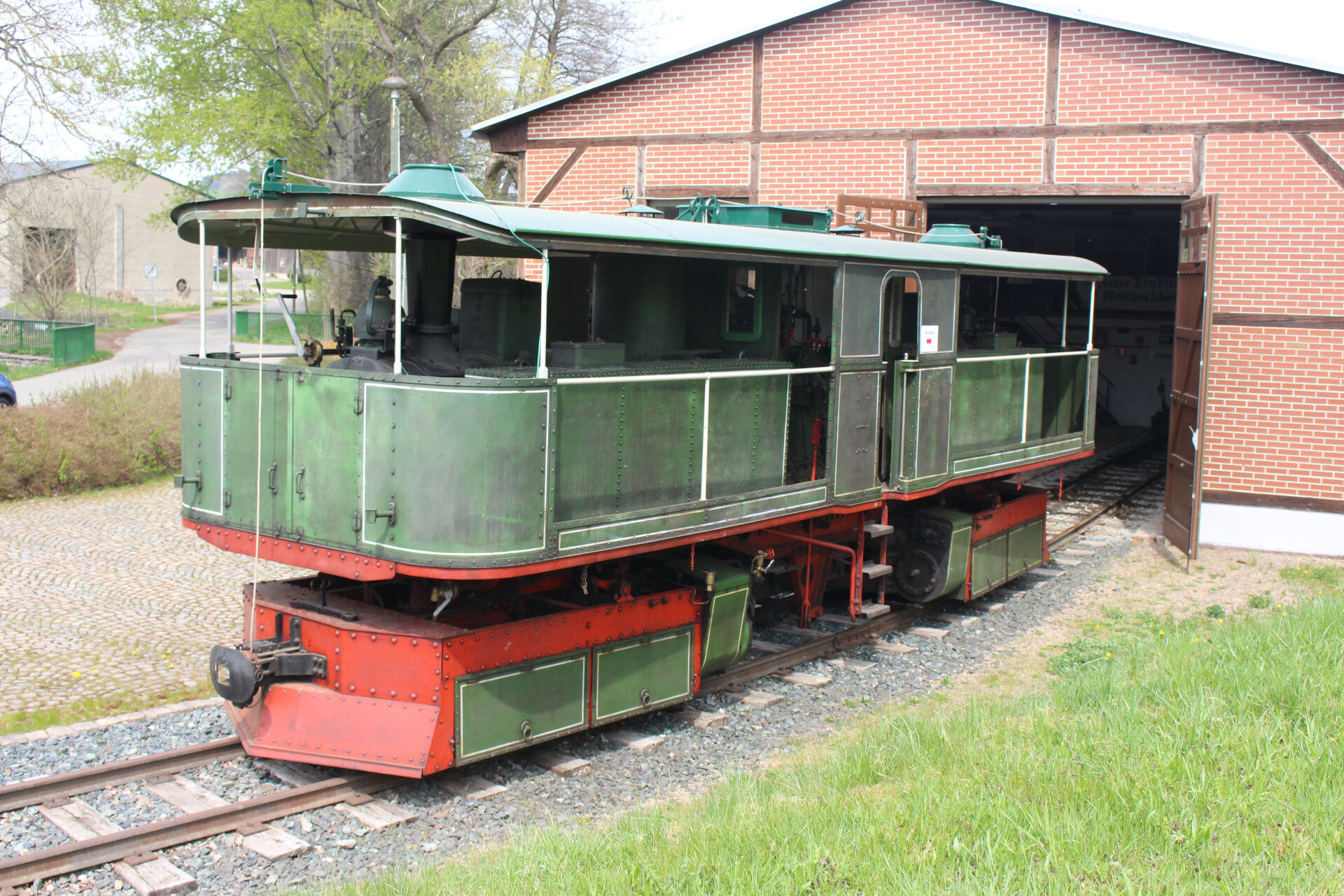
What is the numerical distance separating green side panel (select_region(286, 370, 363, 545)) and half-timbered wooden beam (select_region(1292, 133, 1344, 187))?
12060 mm

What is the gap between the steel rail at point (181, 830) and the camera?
529cm

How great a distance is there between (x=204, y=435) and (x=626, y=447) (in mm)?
2829

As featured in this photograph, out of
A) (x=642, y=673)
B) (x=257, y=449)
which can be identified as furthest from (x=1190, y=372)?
(x=257, y=449)

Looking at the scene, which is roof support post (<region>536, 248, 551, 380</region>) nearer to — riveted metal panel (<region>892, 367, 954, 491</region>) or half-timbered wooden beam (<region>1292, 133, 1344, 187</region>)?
riveted metal panel (<region>892, 367, 954, 491</region>)

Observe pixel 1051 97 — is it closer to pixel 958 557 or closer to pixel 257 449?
pixel 958 557

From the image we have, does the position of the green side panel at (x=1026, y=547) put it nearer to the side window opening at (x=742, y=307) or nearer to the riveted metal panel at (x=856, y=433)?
the riveted metal panel at (x=856, y=433)

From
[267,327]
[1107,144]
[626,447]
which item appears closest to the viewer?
[626,447]

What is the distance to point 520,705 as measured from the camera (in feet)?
22.1

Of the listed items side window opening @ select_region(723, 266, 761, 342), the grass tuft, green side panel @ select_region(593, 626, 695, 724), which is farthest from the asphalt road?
green side panel @ select_region(593, 626, 695, 724)

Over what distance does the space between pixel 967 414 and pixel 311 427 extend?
632 cm

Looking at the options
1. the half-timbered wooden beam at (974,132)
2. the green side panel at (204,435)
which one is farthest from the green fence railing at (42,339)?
the green side panel at (204,435)

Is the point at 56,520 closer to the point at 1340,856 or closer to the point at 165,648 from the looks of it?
the point at 165,648

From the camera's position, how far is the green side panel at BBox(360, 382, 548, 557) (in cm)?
600

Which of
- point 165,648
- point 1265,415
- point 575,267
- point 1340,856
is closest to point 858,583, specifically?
point 575,267
